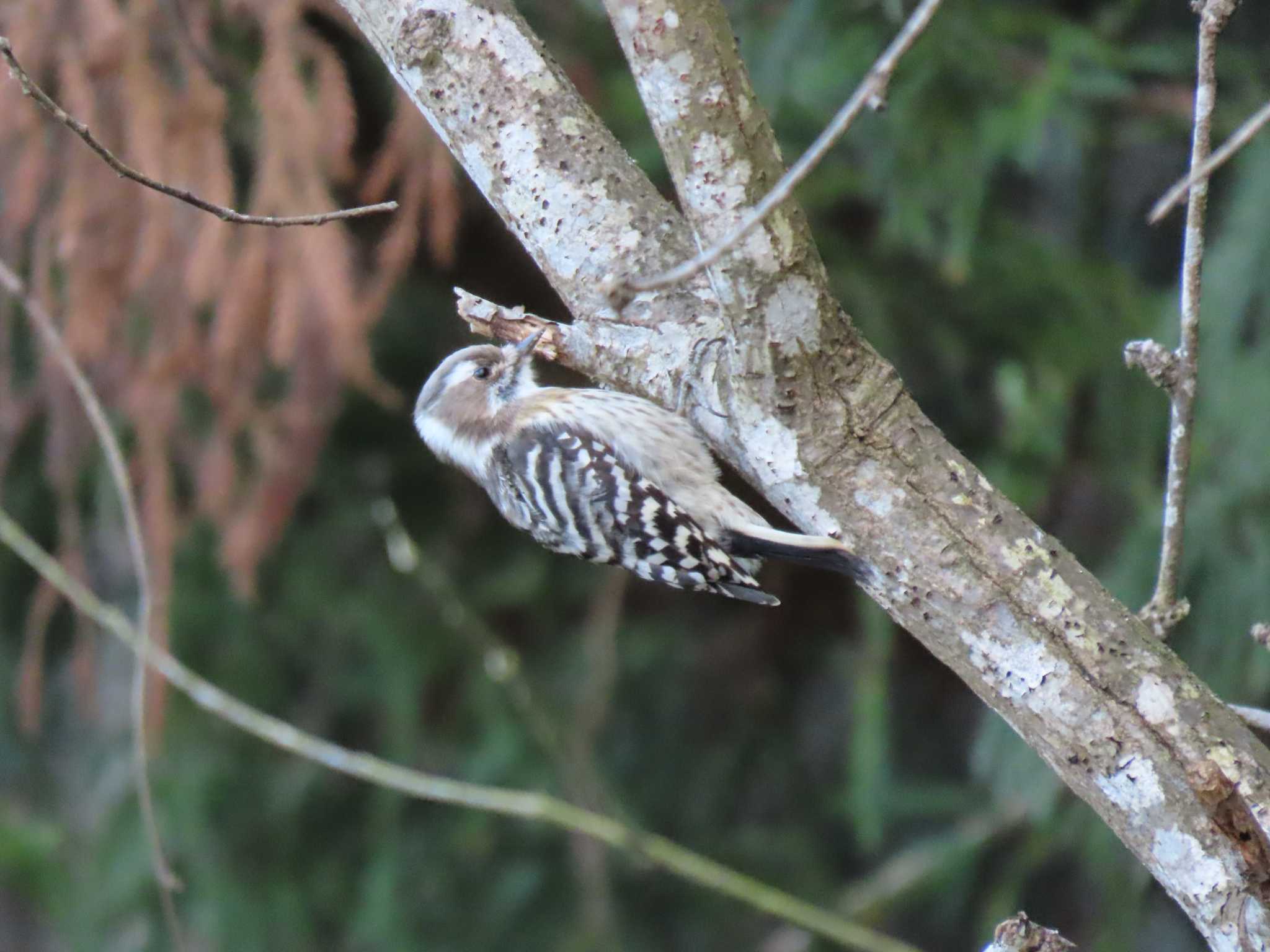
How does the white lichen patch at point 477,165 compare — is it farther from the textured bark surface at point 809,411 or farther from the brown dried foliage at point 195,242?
the brown dried foliage at point 195,242

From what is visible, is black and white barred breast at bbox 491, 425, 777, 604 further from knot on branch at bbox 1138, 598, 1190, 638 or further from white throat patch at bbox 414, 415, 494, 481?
knot on branch at bbox 1138, 598, 1190, 638

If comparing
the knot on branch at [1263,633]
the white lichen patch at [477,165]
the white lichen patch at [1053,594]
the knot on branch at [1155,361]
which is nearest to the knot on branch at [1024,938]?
the white lichen patch at [1053,594]

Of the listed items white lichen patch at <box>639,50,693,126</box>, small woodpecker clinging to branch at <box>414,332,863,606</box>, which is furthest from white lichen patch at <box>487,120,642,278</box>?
small woodpecker clinging to branch at <box>414,332,863,606</box>

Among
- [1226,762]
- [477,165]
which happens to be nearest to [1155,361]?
[1226,762]

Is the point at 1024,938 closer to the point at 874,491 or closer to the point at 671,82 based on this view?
the point at 874,491

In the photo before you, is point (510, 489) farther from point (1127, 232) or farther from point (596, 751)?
point (1127, 232)

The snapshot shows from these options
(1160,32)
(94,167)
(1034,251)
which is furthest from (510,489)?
(1160,32)
